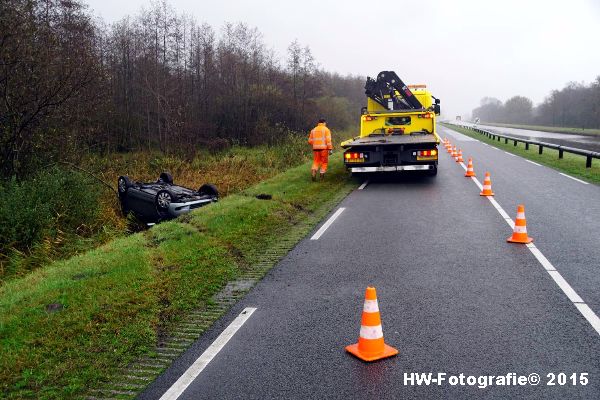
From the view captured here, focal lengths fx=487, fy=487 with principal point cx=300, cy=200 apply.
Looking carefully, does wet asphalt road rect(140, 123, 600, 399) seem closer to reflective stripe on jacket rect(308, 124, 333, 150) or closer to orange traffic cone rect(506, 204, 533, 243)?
orange traffic cone rect(506, 204, 533, 243)

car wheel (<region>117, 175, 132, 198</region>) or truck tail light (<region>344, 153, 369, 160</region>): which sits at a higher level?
truck tail light (<region>344, 153, 369, 160</region>)

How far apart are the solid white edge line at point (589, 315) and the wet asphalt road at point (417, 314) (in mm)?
80

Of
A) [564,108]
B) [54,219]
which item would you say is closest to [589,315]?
[54,219]

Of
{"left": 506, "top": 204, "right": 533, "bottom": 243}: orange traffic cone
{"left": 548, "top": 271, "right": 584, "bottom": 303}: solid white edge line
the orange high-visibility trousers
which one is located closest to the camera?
{"left": 548, "top": 271, "right": 584, "bottom": 303}: solid white edge line

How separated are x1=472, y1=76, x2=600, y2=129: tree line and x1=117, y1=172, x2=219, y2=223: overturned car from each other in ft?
272

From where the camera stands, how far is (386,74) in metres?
19.5

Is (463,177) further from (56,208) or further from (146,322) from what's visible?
(146,322)

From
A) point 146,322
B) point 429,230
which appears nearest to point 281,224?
point 429,230

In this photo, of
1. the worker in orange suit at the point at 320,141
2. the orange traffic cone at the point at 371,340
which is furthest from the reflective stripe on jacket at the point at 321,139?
the orange traffic cone at the point at 371,340

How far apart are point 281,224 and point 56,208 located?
555cm

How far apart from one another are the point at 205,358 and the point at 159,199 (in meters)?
8.18

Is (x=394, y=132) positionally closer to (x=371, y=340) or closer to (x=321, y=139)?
(x=321, y=139)

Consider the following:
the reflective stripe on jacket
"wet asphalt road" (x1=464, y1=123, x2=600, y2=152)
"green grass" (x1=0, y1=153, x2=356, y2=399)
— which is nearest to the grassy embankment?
"green grass" (x1=0, y1=153, x2=356, y2=399)

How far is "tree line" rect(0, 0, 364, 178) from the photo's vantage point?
1189 cm
